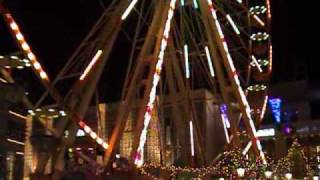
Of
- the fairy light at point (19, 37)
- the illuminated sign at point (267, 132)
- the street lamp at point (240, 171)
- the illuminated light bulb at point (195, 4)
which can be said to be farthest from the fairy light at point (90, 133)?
the illuminated sign at point (267, 132)

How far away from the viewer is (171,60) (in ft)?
90.4

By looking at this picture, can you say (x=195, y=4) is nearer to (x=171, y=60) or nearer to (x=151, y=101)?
(x=171, y=60)

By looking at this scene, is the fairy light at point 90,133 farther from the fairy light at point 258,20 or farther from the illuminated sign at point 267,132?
the illuminated sign at point 267,132

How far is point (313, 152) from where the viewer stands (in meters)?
52.2

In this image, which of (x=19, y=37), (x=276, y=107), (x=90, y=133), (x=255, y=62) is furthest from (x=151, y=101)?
(x=276, y=107)

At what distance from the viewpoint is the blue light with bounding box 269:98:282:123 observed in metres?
55.0

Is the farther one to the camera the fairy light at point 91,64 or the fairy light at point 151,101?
the fairy light at point 91,64

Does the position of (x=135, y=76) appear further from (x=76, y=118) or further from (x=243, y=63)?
(x=243, y=63)

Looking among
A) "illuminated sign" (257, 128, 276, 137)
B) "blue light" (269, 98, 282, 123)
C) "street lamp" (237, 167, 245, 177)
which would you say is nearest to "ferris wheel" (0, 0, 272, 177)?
"street lamp" (237, 167, 245, 177)

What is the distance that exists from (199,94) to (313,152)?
41.4ft

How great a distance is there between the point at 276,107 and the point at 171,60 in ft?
96.3

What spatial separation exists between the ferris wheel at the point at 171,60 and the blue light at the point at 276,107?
74.7ft

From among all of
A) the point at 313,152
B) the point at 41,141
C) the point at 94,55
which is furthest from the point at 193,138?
the point at 313,152

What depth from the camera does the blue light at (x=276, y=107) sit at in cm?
5497
